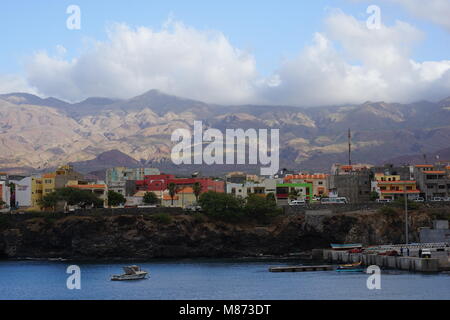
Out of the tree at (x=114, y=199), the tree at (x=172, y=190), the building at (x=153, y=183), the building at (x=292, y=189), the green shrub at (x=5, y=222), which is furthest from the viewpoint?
the building at (x=153, y=183)

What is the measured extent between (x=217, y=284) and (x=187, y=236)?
40.6m

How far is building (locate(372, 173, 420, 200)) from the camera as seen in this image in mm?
142750

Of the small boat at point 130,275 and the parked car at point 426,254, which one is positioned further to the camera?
the parked car at point 426,254

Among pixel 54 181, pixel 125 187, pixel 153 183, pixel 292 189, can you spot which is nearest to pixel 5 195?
pixel 54 181

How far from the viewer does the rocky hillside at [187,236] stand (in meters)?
121

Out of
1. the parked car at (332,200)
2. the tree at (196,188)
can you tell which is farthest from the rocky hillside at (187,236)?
the tree at (196,188)

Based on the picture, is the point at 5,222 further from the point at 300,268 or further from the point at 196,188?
the point at 300,268

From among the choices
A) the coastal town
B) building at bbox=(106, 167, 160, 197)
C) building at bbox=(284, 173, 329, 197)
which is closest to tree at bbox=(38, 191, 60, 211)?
the coastal town

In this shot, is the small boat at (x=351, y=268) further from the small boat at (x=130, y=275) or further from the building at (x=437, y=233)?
the small boat at (x=130, y=275)

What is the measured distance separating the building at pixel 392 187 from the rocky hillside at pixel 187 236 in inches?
735

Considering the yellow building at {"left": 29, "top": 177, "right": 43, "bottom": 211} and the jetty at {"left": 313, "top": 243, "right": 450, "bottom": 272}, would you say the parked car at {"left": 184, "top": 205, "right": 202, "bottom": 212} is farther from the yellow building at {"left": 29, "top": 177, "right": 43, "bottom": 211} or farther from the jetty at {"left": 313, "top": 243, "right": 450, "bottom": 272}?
the yellow building at {"left": 29, "top": 177, "right": 43, "bottom": 211}
